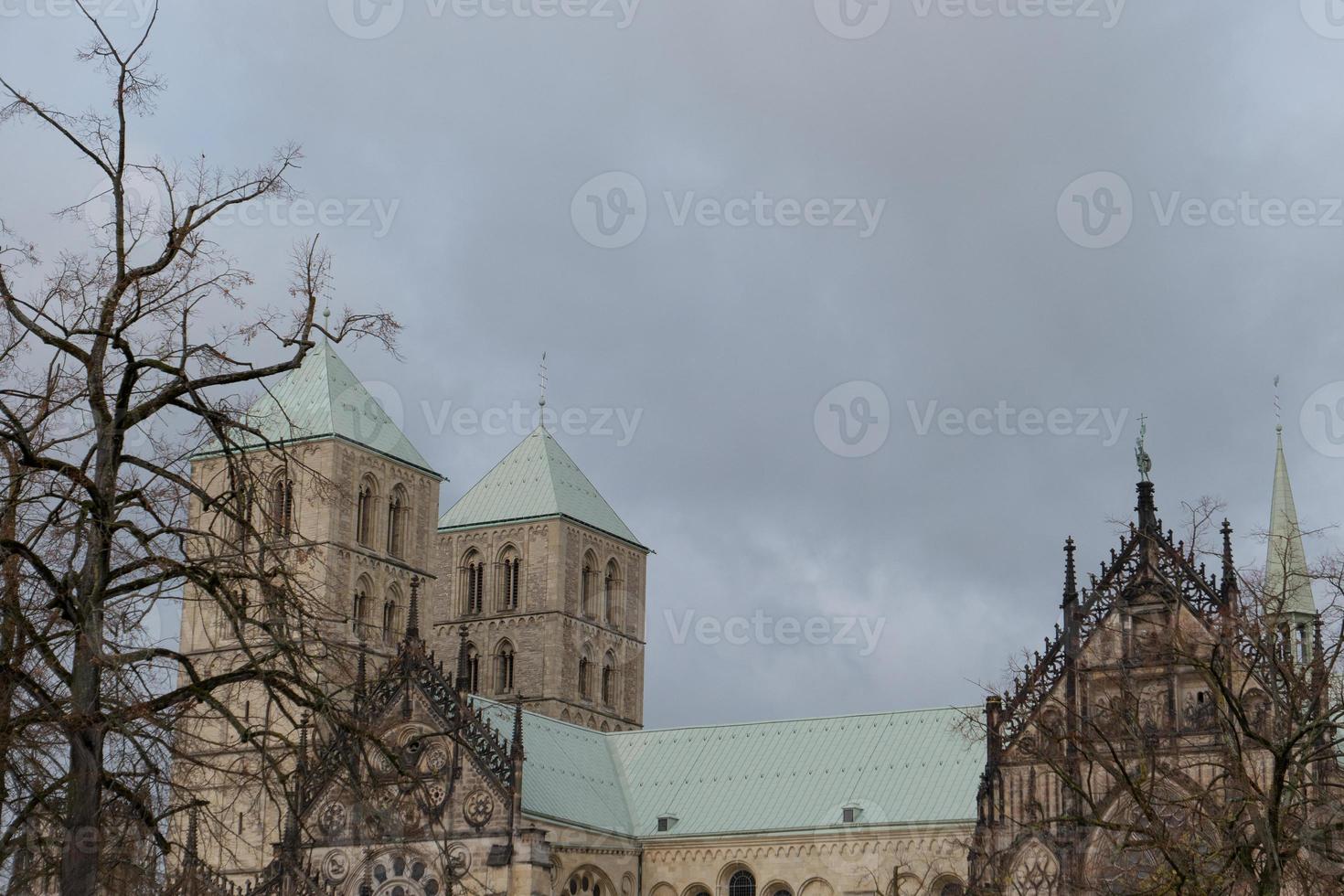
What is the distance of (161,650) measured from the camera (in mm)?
17312

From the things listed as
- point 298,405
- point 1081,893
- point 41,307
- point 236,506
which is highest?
point 298,405

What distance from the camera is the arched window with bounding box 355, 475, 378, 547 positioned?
83.4 metres

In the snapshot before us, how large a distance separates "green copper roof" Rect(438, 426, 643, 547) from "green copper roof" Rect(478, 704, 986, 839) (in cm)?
2420

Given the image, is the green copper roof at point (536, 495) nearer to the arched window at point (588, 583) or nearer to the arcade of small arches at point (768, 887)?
the arched window at point (588, 583)

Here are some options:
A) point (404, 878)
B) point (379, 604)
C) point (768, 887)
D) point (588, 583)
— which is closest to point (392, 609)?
point (379, 604)

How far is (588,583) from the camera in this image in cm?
9462

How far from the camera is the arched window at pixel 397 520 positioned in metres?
85.4

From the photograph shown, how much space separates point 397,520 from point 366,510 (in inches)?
87.2

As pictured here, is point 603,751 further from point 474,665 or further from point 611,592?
point 611,592

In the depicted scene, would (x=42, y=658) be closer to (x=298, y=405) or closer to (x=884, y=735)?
(x=884, y=735)

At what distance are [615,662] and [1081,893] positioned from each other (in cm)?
5286

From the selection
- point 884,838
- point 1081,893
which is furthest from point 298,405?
point 1081,893

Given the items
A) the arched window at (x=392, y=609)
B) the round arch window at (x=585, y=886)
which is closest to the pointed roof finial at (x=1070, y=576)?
the round arch window at (x=585, y=886)

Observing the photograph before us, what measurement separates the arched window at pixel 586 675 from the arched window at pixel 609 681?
4.22ft
